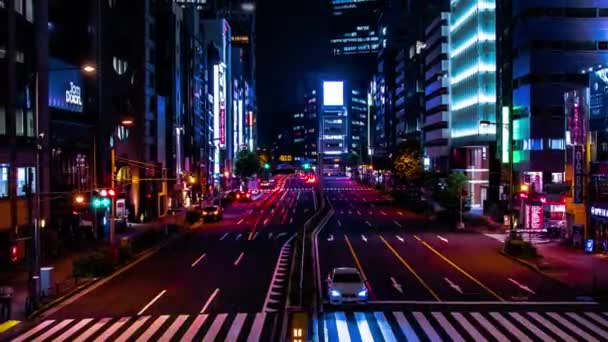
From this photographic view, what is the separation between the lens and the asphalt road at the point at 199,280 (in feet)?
99.7

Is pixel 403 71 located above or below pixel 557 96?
above

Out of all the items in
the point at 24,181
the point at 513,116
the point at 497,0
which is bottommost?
the point at 24,181

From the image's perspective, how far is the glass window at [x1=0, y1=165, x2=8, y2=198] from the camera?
4534cm

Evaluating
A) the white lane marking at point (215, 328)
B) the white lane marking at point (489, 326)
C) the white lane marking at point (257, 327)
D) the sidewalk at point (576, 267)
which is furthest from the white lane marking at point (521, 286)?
the white lane marking at point (215, 328)

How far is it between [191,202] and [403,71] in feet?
252

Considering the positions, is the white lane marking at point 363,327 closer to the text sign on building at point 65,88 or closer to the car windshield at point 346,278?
the car windshield at point 346,278

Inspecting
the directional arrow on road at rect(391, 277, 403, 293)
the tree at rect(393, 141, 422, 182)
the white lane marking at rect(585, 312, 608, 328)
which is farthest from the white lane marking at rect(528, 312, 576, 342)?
the tree at rect(393, 141, 422, 182)

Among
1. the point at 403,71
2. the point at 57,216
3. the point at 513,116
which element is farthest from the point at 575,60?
the point at 403,71

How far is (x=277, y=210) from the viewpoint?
9444 cm

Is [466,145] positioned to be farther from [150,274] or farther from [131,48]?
[150,274]

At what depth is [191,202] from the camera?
108 metres

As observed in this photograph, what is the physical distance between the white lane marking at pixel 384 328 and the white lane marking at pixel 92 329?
31.5 feet

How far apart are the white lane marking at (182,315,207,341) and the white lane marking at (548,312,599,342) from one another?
488 inches

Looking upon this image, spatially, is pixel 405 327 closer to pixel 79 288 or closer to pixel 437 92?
pixel 79 288
